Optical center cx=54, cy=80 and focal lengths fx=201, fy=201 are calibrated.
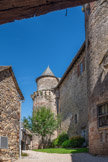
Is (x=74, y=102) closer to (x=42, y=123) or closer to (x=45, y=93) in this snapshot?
(x=42, y=123)

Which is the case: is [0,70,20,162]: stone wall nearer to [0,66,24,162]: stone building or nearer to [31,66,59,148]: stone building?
[0,66,24,162]: stone building

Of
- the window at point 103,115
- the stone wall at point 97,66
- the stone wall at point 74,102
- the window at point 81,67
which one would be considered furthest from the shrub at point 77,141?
the window at point 103,115

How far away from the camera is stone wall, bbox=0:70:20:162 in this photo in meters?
9.34

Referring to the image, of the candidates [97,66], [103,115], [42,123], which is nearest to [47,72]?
[42,123]

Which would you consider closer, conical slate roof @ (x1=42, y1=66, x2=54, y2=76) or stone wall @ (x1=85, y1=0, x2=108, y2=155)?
stone wall @ (x1=85, y1=0, x2=108, y2=155)

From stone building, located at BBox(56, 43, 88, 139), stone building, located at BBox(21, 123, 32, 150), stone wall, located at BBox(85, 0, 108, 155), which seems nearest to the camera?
stone wall, located at BBox(85, 0, 108, 155)

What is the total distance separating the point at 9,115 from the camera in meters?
9.98

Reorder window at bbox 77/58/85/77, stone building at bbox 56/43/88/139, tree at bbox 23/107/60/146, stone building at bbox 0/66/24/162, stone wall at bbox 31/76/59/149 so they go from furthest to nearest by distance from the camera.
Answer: stone wall at bbox 31/76/59/149 → tree at bbox 23/107/60/146 → window at bbox 77/58/85/77 → stone building at bbox 56/43/88/139 → stone building at bbox 0/66/24/162

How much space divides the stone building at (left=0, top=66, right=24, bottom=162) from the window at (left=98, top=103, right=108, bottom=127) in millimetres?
4424

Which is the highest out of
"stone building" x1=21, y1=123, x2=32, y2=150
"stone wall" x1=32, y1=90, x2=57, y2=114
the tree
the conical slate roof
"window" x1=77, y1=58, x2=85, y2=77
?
the conical slate roof

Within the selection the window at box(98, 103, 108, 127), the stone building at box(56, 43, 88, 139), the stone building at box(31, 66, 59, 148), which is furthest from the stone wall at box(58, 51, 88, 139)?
the window at box(98, 103, 108, 127)

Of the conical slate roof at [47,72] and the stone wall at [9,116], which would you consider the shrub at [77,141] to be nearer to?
the stone wall at [9,116]

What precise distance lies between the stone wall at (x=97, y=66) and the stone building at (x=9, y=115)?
4.19 m

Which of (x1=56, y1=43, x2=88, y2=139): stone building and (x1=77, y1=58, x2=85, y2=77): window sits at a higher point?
(x1=77, y1=58, x2=85, y2=77): window
